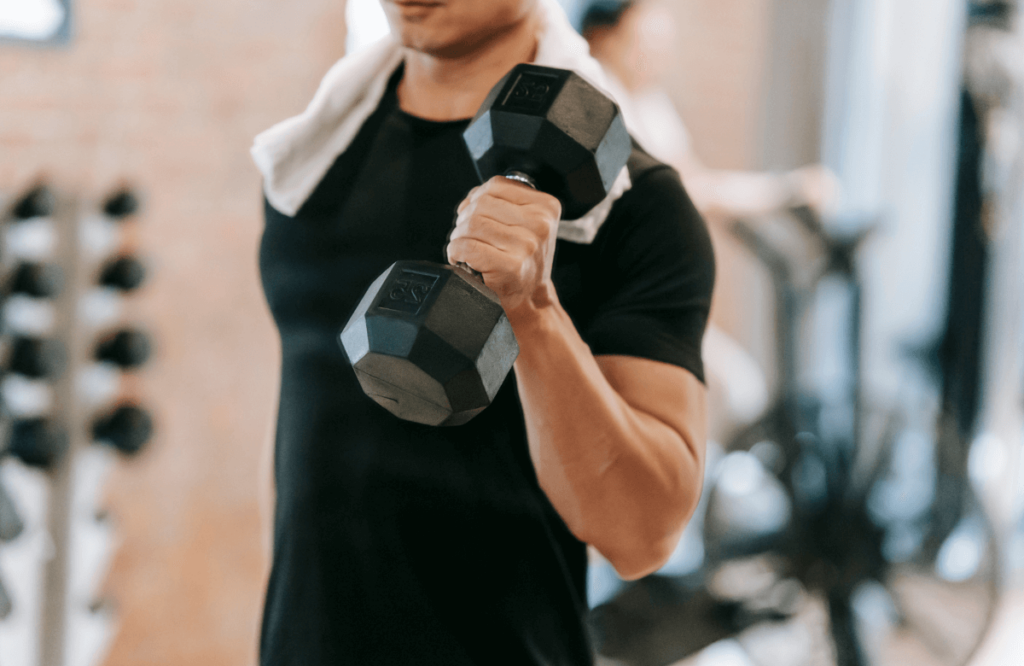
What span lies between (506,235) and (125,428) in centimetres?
93

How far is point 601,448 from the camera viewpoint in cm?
41

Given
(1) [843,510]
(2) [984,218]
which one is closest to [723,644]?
(1) [843,510]

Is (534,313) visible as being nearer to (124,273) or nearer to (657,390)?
(657,390)

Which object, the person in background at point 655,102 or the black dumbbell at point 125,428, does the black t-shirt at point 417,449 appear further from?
the person in background at point 655,102

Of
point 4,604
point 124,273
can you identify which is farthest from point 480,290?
point 124,273

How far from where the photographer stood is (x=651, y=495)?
0.43m

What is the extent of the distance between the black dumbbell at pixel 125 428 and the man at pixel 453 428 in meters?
0.63

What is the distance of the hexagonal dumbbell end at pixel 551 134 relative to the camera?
360 millimetres

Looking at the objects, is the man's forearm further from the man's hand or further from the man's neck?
the man's neck

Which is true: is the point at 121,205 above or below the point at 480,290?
below

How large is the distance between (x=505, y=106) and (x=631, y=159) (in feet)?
0.40

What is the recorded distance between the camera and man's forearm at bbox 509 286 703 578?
1.29ft

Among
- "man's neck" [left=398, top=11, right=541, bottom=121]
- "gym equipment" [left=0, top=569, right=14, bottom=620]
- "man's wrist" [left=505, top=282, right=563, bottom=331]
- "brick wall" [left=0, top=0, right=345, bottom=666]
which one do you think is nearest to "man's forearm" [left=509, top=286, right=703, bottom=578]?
"man's wrist" [left=505, top=282, right=563, bottom=331]

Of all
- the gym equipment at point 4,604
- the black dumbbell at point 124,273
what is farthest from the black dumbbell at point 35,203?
the gym equipment at point 4,604
